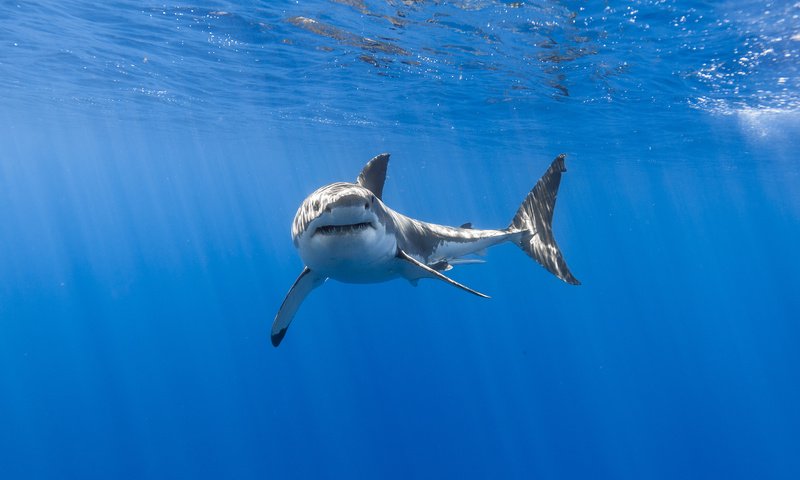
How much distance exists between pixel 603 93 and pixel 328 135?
22.2 meters

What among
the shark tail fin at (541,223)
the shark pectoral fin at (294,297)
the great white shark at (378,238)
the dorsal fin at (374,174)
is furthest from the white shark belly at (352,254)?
the shark tail fin at (541,223)

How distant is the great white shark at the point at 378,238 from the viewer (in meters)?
4.91

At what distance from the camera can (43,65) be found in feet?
63.1

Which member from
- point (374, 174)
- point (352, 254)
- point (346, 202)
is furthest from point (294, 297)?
point (346, 202)

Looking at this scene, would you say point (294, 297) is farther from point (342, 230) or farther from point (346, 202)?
point (346, 202)

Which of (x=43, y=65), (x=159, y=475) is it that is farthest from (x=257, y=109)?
(x=159, y=475)

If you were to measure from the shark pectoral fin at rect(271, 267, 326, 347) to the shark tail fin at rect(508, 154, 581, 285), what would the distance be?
4.37m

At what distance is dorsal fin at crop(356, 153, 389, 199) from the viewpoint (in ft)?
24.3

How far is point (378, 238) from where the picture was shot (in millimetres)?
5461

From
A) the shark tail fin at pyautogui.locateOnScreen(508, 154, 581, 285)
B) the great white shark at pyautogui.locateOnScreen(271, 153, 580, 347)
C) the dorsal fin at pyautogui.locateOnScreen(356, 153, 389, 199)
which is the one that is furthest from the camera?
the shark tail fin at pyautogui.locateOnScreen(508, 154, 581, 285)

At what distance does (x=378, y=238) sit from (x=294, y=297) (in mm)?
2327

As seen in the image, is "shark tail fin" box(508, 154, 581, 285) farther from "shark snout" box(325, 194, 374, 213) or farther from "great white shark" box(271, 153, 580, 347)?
"shark snout" box(325, 194, 374, 213)

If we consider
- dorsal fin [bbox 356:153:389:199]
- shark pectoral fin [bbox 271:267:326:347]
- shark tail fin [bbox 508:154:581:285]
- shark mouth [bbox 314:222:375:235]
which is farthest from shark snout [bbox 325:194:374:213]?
shark tail fin [bbox 508:154:581:285]

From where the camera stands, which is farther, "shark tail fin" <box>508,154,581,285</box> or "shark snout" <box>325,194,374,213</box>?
"shark tail fin" <box>508,154,581,285</box>
